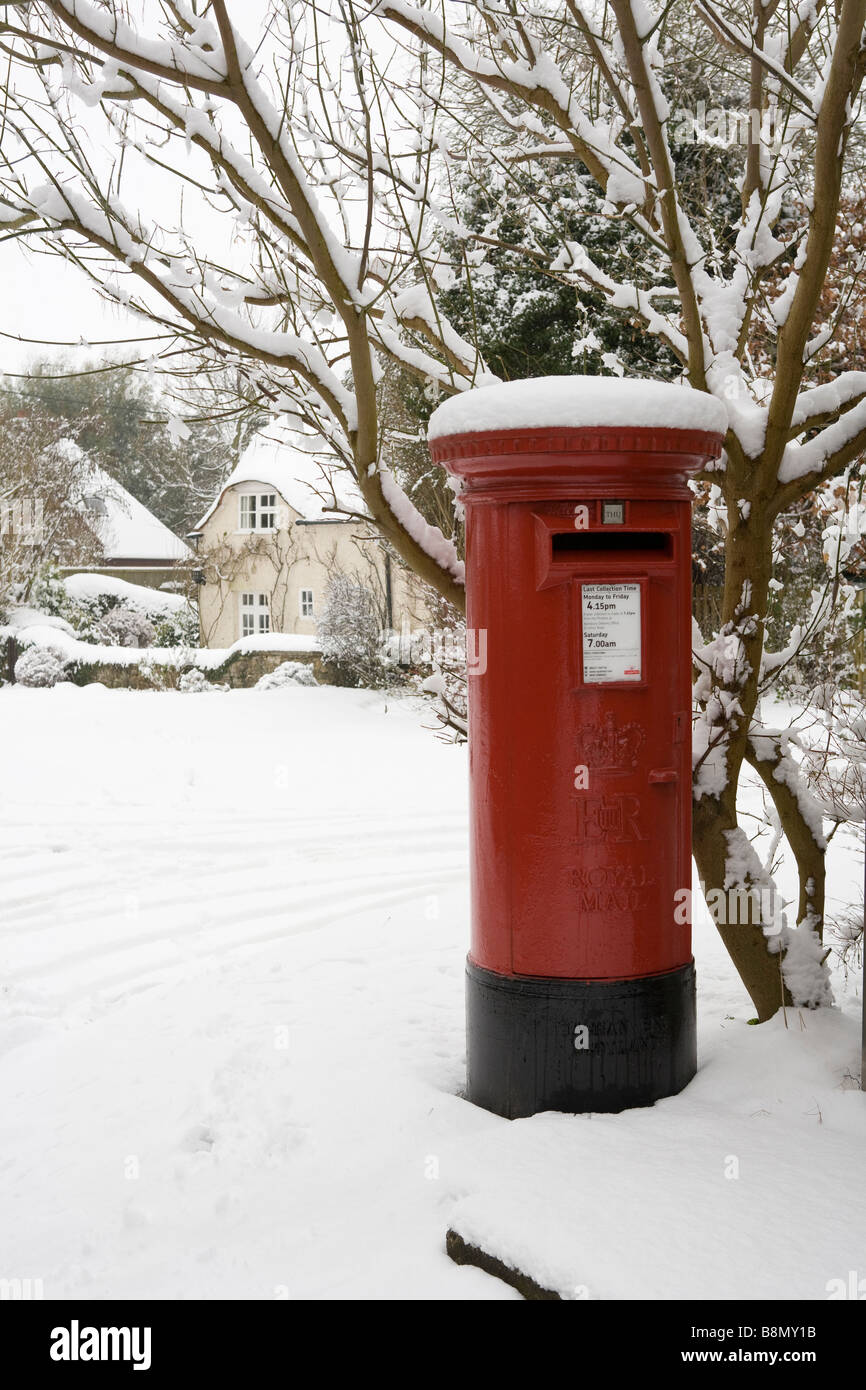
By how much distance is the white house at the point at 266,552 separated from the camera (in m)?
28.1

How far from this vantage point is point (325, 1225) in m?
2.90

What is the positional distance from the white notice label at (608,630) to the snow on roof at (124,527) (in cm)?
3452

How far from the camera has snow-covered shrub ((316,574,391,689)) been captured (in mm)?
17422

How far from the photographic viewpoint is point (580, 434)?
307 centimetres

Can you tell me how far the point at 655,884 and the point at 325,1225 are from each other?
1235 mm

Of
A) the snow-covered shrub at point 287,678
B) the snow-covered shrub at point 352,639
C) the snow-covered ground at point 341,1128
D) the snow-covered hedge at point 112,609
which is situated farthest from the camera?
the snow-covered hedge at point 112,609

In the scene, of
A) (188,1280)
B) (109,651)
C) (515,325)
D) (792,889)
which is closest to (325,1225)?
(188,1280)

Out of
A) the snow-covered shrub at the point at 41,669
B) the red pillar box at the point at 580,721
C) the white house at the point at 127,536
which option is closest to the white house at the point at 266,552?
the white house at the point at 127,536

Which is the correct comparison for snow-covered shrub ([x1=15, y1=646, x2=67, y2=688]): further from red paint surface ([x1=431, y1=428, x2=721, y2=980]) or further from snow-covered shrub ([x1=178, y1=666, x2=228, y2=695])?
red paint surface ([x1=431, y1=428, x2=721, y2=980])

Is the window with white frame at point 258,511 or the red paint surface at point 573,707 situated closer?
the red paint surface at point 573,707

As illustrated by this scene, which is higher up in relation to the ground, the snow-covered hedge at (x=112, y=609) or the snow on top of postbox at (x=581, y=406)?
the snow-covered hedge at (x=112, y=609)

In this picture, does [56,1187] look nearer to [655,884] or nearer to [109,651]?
[655,884]

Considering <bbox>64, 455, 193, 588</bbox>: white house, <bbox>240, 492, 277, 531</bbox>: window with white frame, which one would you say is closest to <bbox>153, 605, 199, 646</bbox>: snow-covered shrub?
<bbox>240, 492, 277, 531</bbox>: window with white frame

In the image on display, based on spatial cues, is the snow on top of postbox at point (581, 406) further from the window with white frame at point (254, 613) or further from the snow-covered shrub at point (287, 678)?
the window with white frame at point (254, 613)
